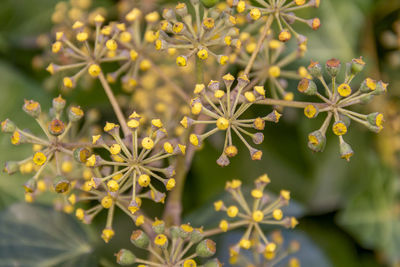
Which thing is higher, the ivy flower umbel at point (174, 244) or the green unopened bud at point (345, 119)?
the green unopened bud at point (345, 119)

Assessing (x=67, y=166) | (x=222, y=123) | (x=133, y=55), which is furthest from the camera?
(x=67, y=166)

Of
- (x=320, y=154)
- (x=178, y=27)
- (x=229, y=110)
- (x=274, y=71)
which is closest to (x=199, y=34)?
(x=178, y=27)

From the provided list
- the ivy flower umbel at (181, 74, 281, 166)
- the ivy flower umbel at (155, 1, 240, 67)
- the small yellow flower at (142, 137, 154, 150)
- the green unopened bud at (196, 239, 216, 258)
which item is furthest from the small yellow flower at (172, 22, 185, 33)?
the green unopened bud at (196, 239, 216, 258)

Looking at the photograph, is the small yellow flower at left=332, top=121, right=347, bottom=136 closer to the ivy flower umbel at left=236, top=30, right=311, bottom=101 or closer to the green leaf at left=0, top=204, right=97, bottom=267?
the ivy flower umbel at left=236, top=30, right=311, bottom=101

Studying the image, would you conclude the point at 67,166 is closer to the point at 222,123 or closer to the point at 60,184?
the point at 60,184

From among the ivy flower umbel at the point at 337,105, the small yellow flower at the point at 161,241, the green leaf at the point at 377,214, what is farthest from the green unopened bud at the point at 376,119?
the green leaf at the point at 377,214

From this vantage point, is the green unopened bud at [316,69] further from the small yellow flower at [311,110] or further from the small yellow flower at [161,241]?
the small yellow flower at [161,241]
